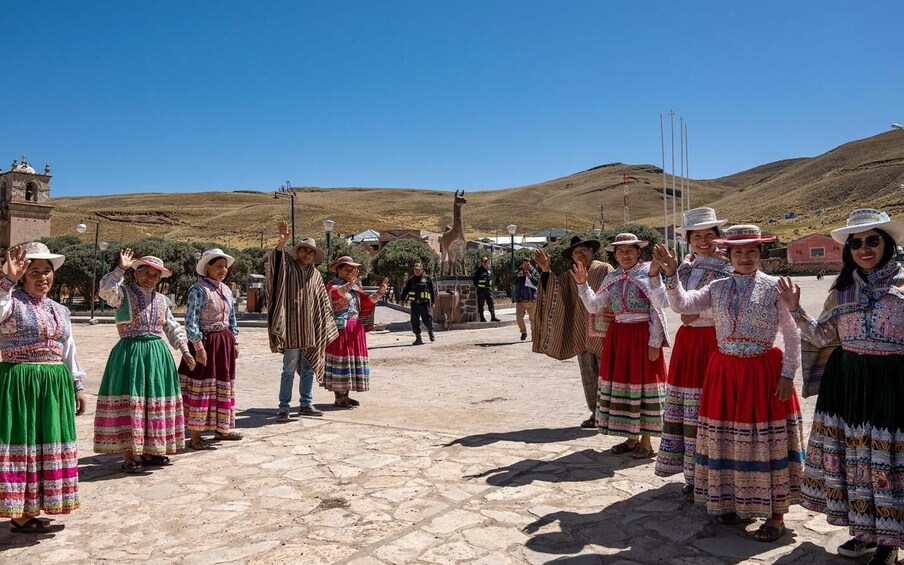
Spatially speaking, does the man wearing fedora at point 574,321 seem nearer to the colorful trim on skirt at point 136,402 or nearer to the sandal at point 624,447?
the sandal at point 624,447

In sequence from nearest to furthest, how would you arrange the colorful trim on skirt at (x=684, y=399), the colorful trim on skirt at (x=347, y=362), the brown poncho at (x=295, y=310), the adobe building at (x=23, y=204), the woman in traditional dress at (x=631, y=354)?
the colorful trim on skirt at (x=684, y=399) < the woman in traditional dress at (x=631, y=354) < the brown poncho at (x=295, y=310) < the colorful trim on skirt at (x=347, y=362) < the adobe building at (x=23, y=204)

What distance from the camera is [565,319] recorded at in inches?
274

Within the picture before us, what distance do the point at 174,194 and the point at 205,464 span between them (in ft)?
611

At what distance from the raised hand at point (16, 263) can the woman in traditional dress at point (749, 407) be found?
394 centimetres

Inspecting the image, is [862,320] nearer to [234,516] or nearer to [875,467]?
[875,467]

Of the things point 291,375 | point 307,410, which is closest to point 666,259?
point 291,375

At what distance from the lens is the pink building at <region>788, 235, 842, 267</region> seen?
64.7 metres

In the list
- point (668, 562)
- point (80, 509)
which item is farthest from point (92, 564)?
point (668, 562)

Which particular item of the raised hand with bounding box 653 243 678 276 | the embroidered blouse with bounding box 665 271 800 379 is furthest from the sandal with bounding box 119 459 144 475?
the embroidered blouse with bounding box 665 271 800 379

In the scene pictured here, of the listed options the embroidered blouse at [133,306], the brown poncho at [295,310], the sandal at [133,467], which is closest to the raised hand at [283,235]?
A: the brown poncho at [295,310]

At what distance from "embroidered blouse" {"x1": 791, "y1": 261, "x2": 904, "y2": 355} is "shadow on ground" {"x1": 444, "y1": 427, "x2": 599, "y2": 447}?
3.23 metres

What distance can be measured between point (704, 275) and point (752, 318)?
0.69 metres

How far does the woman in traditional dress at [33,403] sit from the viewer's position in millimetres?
4137

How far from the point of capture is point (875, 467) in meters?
3.39
